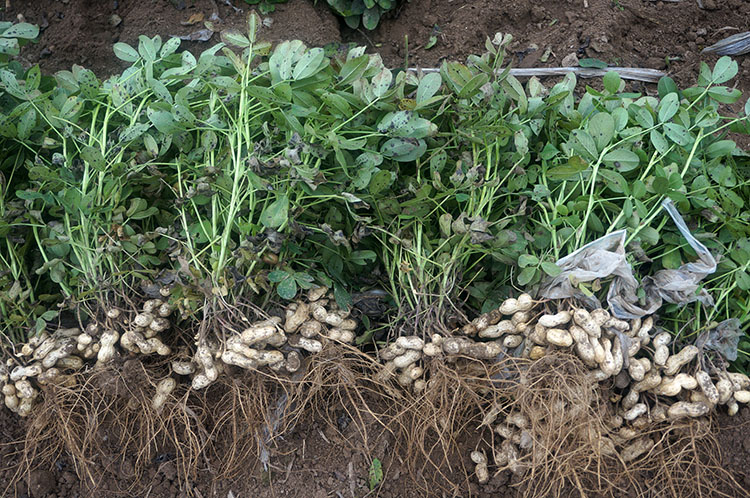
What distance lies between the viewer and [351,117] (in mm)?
1472

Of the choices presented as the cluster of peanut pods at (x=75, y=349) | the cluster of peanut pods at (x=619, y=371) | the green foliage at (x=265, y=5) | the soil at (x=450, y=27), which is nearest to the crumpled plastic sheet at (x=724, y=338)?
the cluster of peanut pods at (x=619, y=371)

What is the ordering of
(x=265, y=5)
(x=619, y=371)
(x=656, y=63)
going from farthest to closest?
(x=265, y=5)
(x=656, y=63)
(x=619, y=371)

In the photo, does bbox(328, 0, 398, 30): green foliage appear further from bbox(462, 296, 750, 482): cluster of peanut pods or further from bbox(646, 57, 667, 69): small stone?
bbox(462, 296, 750, 482): cluster of peanut pods

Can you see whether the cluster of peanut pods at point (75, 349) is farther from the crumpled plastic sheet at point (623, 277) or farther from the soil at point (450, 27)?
the soil at point (450, 27)

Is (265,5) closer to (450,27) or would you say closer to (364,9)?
(364,9)

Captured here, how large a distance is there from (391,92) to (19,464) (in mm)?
Result: 1346

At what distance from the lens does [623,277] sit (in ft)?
4.78

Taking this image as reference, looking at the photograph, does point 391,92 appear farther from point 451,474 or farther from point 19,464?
point 19,464

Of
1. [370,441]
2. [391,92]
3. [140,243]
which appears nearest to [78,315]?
[140,243]

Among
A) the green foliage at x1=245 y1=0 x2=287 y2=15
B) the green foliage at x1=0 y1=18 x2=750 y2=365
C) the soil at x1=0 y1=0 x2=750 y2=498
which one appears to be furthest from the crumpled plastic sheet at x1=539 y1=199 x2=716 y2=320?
the green foliage at x1=245 y1=0 x2=287 y2=15

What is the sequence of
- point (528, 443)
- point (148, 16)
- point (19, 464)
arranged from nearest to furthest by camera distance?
point (528, 443) < point (19, 464) < point (148, 16)

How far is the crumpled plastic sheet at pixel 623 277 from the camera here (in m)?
1.44

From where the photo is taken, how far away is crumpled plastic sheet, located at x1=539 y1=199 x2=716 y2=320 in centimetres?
144

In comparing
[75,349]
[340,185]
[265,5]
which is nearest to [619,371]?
[340,185]
